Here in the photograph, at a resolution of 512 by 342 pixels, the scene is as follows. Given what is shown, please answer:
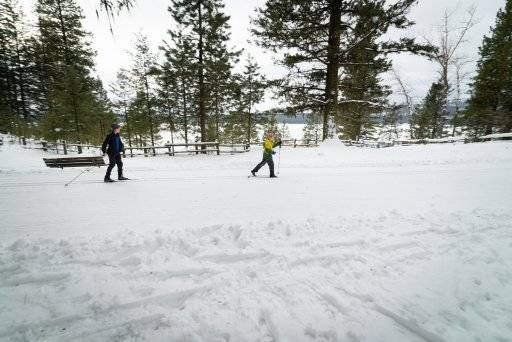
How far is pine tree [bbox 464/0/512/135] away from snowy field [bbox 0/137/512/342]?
1638 cm

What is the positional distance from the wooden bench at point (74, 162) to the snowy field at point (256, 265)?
152 inches

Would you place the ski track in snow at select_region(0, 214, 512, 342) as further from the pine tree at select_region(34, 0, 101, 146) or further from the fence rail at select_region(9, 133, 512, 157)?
the pine tree at select_region(34, 0, 101, 146)

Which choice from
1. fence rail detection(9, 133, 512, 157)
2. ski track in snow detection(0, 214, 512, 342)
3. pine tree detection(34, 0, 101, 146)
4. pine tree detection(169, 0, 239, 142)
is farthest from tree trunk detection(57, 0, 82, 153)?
ski track in snow detection(0, 214, 512, 342)

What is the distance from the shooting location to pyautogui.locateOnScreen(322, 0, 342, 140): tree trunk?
44.2 ft

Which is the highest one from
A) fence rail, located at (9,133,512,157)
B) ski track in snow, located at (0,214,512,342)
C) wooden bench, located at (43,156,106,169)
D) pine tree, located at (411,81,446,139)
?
pine tree, located at (411,81,446,139)

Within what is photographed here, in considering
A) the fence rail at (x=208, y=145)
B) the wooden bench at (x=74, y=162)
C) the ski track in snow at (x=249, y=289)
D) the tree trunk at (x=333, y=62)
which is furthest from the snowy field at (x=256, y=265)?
the fence rail at (x=208, y=145)

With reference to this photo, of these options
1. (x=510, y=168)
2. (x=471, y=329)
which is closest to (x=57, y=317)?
(x=471, y=329)

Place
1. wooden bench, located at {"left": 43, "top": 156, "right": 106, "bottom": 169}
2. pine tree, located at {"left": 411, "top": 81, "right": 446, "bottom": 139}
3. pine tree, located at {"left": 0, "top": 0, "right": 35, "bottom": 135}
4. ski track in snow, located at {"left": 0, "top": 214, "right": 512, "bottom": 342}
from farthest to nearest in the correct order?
pine tree, located at {"left": 411, "top": 81, "right": 446, "bottom": 139} < pine tree, located at {"left": 0, "top": 0, "right": 35, "bottom": 135} < wooden bench, located at {"left": 43, "top": 156, "right": 106, "bottom": 169} < ski track in snow, located at {"left": 0, "top": 214, "right": 512, "bottom": 342}

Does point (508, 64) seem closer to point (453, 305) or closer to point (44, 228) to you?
point (453, 305)

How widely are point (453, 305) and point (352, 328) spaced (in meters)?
1.33

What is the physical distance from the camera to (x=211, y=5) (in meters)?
17.5

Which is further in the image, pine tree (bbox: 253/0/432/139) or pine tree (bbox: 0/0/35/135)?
pine tree (bbox: 0/0/35/135)

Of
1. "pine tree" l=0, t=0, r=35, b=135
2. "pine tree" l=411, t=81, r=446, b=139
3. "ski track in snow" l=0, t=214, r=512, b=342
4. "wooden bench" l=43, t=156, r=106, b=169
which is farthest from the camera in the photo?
"pine tree" l=411, t=81, r=446, b=139

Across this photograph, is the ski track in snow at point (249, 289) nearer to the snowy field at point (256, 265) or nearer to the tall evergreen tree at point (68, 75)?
the snowy field at point (256, 265)
